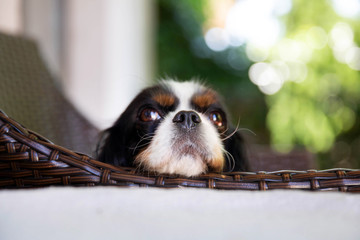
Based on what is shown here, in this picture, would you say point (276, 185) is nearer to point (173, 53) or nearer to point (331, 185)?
point (331, 185)

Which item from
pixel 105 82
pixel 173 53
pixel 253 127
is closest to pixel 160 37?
pixel 173 53

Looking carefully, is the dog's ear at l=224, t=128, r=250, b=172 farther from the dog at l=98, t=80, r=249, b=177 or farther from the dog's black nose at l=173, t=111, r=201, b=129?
the dog's black nose at l=173, t=111, r=201, b=129

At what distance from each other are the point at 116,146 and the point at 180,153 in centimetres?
42

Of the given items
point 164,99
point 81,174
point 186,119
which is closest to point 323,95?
point 164,99

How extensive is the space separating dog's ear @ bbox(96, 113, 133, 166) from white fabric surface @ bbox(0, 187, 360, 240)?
72cm

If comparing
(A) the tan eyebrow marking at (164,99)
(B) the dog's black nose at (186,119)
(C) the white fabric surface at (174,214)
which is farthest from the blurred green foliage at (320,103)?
(C) the white fabric surface at (174,214)

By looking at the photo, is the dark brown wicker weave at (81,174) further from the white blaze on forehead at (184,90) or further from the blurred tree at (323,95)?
the blurred tree at (323,95)

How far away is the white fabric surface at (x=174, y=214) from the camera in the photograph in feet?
1.82

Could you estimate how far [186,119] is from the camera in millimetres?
1151

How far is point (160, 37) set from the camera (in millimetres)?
4934

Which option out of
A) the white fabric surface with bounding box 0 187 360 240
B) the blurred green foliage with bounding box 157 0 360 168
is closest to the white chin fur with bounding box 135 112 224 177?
the white fabric surface with bounding box 0 187 360 240

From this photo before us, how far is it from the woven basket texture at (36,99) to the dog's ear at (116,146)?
12.1 inches

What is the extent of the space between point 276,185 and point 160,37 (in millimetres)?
4361

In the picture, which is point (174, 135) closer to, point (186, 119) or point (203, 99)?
point (186, 119)
